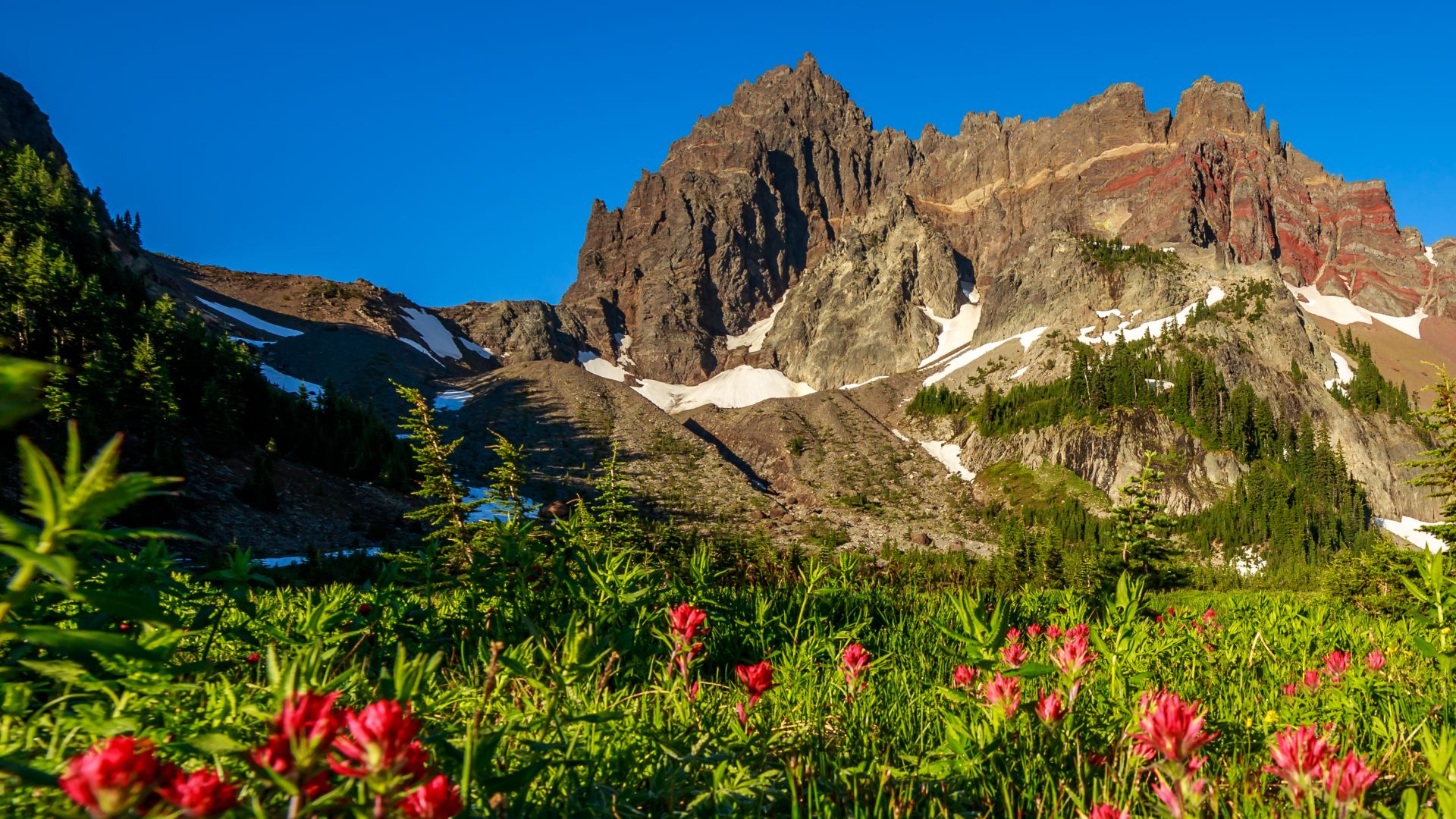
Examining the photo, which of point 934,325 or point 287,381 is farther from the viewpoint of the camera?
point 934,325

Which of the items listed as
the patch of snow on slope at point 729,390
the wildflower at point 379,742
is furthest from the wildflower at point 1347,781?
the patch of snow on slope at point 729,390

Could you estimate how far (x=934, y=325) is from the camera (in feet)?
467

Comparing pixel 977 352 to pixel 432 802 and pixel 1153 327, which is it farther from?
A: pixel 432 802

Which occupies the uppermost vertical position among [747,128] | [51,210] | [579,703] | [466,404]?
[747,128]

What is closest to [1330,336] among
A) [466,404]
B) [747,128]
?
[747,128]

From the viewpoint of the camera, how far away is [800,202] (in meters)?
186

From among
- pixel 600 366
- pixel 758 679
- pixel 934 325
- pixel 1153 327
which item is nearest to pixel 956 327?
pixel 934 325

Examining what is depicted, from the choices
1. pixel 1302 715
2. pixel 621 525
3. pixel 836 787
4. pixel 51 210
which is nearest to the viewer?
pixel 836 787

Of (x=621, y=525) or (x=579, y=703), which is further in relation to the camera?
(x=621, y=525)

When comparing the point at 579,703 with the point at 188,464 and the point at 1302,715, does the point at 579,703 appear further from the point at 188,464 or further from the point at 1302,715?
the point at 188,464

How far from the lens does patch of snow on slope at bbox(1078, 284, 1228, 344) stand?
99500mm

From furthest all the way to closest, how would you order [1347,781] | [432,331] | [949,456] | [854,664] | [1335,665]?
1. [432,331]
2. [949,456]
3. [1335,665]
4. [854,664]
5. [1347,781]

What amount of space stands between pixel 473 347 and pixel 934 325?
321 ft

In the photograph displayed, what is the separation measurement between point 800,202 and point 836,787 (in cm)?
19414
